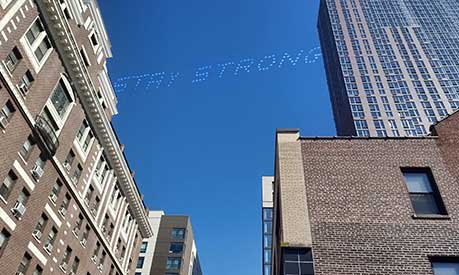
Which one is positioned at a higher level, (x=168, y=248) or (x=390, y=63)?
(x=390, y=63)

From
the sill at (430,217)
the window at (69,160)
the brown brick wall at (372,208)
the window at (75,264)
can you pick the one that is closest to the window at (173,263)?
the window at (75,264)

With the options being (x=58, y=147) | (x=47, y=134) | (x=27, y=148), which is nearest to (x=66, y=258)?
(x=58, y=147)

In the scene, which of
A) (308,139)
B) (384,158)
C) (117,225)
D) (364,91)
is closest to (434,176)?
(384,158)

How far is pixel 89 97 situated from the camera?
122 feet

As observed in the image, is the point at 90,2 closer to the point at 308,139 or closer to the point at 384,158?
the point at 308,139

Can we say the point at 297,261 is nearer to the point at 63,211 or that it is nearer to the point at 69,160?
the point at 63,211

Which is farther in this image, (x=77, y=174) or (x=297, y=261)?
(x=77, y=174)

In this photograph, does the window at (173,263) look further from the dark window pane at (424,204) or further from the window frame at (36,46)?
A: the dark window pane at (424,204)

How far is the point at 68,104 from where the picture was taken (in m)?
35.0

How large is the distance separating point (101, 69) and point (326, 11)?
14219 cm

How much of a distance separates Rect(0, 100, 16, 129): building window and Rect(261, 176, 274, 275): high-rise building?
2897 inches

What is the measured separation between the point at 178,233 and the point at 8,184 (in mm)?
65377

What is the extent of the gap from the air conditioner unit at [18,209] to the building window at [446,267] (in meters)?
25.1

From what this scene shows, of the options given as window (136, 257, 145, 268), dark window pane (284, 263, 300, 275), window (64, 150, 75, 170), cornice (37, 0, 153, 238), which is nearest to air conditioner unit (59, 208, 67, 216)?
window (64, 150, 75, 170)
